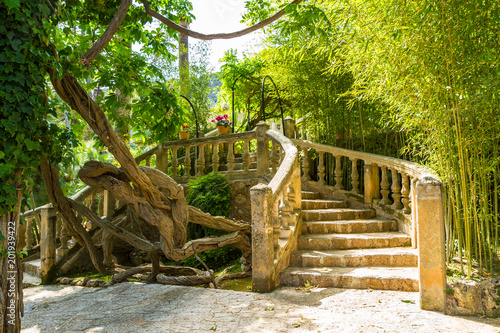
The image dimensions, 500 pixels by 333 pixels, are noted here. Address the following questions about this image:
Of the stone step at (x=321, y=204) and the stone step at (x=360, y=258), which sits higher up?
the stone step at (x=321, y=204)

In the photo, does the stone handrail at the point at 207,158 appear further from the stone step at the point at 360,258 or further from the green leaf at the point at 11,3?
the green leaf at the point at 11,3

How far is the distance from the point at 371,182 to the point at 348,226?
1.18 m

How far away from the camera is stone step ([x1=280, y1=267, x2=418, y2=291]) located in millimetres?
4289

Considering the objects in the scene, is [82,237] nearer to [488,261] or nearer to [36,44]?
[36,44]

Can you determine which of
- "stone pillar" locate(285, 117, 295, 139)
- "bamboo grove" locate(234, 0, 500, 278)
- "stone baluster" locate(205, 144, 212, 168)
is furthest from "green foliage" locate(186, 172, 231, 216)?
"bamboo grove" locate(234, 0, 500, 278)

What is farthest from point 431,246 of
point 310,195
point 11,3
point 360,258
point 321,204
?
point 11,3

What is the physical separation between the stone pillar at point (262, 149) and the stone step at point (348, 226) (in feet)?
5.47

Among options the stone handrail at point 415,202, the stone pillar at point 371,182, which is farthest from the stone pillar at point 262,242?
the stone pillar at point 371,182

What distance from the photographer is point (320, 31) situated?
4.08 metres

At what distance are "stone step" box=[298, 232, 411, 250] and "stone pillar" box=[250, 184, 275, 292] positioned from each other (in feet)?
3.67

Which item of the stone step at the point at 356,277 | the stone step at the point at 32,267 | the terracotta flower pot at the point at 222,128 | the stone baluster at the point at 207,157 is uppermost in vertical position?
the terracotta flower pot at the point at 222,128

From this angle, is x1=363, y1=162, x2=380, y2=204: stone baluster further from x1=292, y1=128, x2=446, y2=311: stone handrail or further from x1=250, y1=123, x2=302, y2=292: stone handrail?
x1=250, y1=123, x2=302, y2=292: stone handrail

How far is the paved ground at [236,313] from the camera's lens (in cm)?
333

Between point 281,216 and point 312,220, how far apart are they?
108 centimetres
